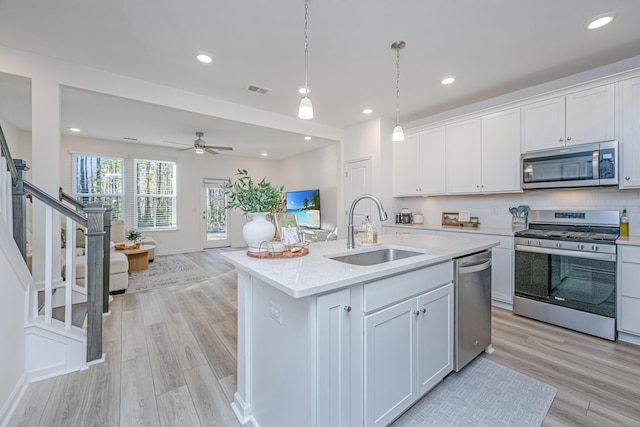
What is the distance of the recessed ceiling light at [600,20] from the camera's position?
6.73 feet

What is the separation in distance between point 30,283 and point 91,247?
0.42m

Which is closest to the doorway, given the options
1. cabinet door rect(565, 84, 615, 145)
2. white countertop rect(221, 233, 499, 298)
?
white countertop rect(221, 233, 499, 298)

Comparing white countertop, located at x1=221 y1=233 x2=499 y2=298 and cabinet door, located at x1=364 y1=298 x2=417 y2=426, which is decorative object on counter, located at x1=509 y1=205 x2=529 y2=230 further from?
cabinet door, located at x1=364 y1=298 x2=417 y2=426

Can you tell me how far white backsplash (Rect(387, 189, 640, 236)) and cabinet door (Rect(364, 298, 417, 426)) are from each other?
2752 mm

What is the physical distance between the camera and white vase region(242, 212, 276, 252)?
1585mm

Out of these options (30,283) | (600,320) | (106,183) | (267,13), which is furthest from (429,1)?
(106,183)

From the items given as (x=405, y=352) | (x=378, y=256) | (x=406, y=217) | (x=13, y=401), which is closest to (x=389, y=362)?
(x=405, y=352)

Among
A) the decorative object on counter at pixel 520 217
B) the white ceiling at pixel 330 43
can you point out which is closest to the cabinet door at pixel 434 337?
the white ceiling at pixel 330 43

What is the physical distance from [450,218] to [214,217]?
19.4 ft

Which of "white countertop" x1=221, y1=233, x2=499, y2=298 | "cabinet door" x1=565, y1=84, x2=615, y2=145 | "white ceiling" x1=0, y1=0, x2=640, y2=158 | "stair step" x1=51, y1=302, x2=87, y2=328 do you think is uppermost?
"white ceiling" x1=0, y1=0, x2=640, y2=158

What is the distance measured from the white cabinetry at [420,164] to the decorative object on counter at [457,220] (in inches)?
16.7

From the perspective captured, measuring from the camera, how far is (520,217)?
332 centimetres

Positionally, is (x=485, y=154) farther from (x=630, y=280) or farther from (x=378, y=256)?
(x=378, y=256)

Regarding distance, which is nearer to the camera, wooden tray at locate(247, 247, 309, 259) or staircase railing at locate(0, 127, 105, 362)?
wooden tray at locate(247, 247, 309, 259)
